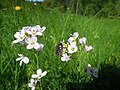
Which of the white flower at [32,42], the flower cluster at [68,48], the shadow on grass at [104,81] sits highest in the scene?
the white flower at [32,42]

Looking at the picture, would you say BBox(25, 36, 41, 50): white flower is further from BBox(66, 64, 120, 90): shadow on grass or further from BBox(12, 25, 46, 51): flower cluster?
BBox(66, 64, 120, 90): shadow on grass

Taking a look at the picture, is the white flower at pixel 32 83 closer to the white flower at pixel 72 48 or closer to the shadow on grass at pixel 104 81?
the white flower at pixel 72 48

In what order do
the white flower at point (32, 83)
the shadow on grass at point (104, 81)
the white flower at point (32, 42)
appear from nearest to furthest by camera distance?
the white flower at point (32, 42) < the white flower at point (32, 83) < the shadow on grass at point (104, 81)

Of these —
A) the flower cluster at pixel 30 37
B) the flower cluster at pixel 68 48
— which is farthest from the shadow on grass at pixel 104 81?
the flower cluster at pixel 30 37

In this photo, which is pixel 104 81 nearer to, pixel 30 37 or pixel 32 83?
pixel 32 83

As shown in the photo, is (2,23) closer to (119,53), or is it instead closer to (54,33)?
(54,33)

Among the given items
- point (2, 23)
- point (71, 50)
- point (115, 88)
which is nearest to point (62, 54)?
point (71, 50)

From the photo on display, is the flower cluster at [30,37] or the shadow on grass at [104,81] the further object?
the shadow on grass at [104,81]

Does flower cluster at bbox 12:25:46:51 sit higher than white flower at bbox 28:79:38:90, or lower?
higher

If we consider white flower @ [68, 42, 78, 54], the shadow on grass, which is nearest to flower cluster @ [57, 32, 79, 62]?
white flower @ [68, 42, 78, 54]
